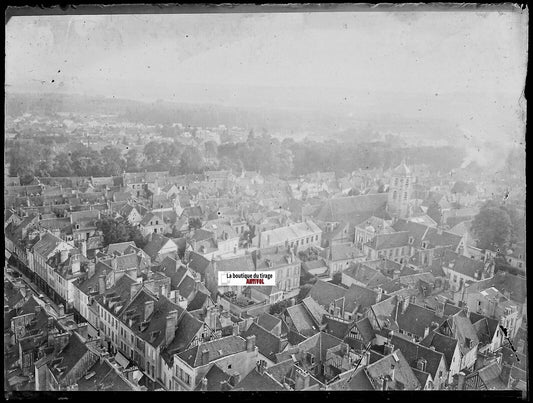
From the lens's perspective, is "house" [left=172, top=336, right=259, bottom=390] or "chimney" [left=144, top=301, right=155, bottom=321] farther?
"chimney" [left=144, top=301, right=155, bottom=321]

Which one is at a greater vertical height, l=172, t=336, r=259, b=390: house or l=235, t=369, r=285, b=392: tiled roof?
l=172, t=336, r=259, b=390: house

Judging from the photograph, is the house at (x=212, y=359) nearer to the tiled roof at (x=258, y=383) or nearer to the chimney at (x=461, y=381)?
the tiled roof at (x=258, y=383)

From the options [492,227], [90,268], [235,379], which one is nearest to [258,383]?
[235,379]

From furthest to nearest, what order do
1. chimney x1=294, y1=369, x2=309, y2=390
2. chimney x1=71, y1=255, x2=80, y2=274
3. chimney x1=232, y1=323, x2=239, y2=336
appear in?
chimney x1=71, y1=255, x2=80, y2=274, chimney x1=232, y1=323, x2=239, y2=336, chimney x1=294, y1=369, x2=309, y2=390

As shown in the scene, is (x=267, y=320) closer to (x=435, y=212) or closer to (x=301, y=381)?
(x=301, y=381)

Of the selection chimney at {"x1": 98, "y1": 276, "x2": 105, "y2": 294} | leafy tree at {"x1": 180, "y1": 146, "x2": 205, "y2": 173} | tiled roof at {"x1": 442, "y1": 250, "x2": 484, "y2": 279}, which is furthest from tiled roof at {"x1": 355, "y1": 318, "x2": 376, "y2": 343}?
chimney at {"x1": 98, "y1": 276, "x2": 105, "y2": 294}

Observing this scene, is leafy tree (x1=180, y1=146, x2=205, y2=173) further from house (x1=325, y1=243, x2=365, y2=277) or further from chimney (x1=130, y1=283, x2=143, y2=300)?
house (x1=325, y1=243, x2=365, y2=277)
